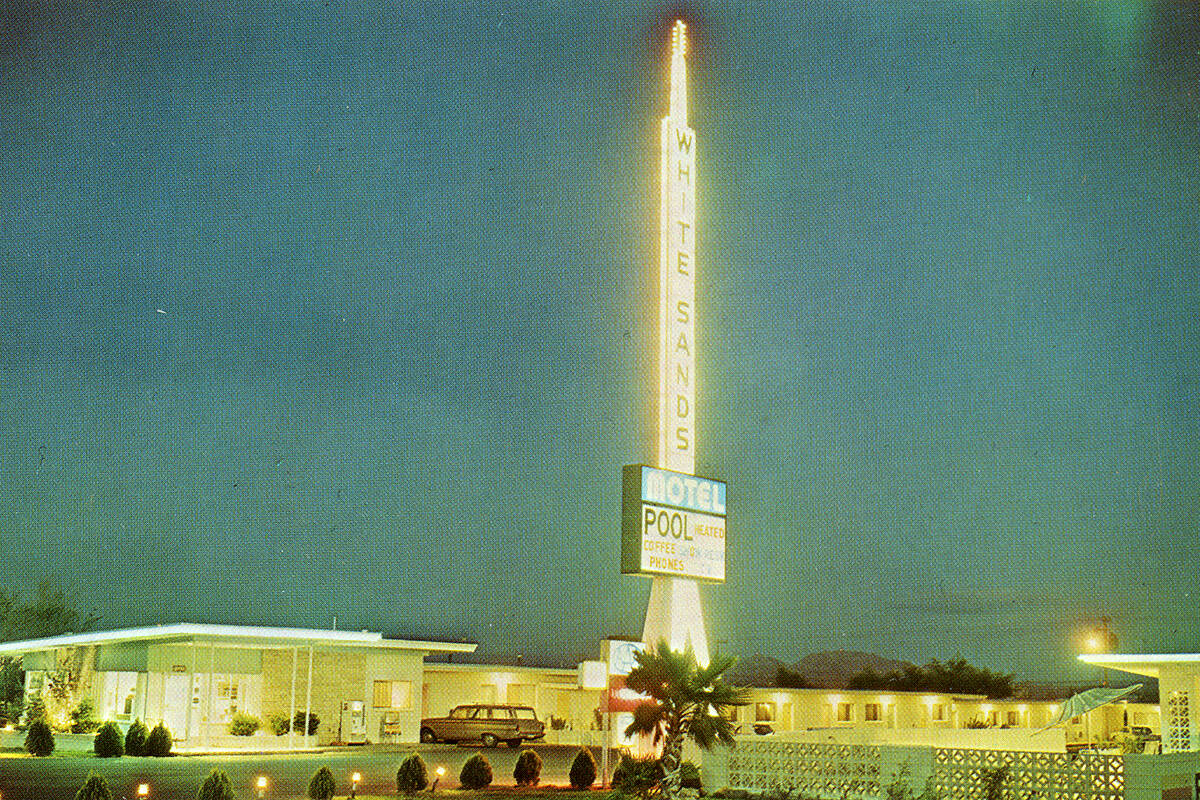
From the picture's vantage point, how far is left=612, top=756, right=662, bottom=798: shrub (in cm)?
1697

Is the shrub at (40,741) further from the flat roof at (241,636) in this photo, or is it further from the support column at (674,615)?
the support column at (674,615)

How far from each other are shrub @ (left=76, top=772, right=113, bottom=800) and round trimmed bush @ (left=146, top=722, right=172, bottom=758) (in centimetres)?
1360

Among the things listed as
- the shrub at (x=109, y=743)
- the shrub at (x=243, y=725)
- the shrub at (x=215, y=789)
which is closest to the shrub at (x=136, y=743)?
the shrub at (x=109, y=743)

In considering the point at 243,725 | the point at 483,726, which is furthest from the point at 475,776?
the point at 483,726

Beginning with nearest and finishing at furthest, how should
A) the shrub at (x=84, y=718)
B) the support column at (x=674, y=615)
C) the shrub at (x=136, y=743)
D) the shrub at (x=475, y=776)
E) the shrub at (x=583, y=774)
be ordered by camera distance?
the shrub at (x=475, y=776) → the shrub at (x=583, y=774) → the support column at (x=674, y=615) → the shrub at (x=136, y=743) → the shrub at (x=84, y=718)

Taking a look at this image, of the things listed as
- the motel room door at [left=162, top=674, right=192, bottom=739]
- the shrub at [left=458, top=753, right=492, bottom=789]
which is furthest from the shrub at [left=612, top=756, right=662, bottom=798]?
the motel room door at [left=162, top=674, right=192, bottom=739]

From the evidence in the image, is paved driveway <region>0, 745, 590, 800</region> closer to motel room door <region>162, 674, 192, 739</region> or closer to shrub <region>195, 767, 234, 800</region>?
shrub <region>195, 767, 234, 800</region>

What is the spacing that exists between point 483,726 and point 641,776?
69.7ft

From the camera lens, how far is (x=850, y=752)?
19172mm

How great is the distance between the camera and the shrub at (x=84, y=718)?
117 ft

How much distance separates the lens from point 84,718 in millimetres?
35875

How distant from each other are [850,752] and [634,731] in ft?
14.4

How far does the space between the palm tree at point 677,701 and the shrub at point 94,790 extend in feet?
23.0

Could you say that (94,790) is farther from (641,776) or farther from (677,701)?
(677,701)
